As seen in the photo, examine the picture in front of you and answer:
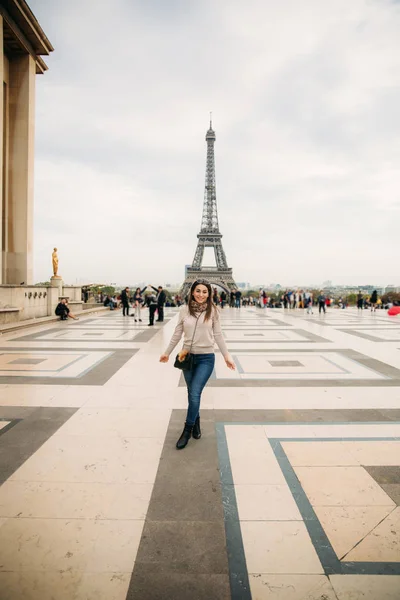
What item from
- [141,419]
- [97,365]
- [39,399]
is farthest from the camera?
[97,365]

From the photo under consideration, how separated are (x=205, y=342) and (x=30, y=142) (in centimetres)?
2051

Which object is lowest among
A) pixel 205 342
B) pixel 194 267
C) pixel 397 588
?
pixel 397 588

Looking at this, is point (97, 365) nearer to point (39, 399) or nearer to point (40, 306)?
point (39, 399)

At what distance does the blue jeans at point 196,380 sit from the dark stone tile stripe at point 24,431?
1532mm

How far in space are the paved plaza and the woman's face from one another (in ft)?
4.74

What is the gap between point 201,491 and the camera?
3004mm

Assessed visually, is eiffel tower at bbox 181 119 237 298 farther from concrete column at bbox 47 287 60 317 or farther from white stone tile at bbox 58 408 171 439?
white stone tile at bbox 58 408 171 439

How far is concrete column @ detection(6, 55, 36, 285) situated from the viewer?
65.5 ft

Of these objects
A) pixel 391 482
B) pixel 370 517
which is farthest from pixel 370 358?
pixel 370 517

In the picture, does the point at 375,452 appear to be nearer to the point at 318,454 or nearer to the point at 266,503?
the point at 318,454

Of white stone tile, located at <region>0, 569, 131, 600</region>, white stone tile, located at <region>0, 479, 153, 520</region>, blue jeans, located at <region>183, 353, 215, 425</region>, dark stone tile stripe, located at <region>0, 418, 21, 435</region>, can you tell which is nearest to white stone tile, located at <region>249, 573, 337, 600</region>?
white stone tile, located at <region>0, 569, 131, 600</region>

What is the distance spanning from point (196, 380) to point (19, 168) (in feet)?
65.9

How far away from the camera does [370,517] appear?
2688mm

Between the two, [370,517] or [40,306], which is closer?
[370,517]
